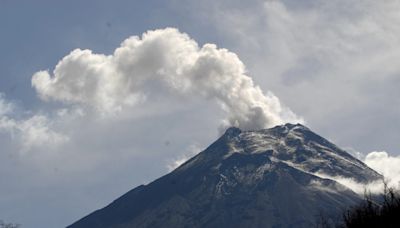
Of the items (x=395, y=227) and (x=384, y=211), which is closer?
(x=395, y=227)

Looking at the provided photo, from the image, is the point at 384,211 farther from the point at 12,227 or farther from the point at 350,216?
the point at 12,227

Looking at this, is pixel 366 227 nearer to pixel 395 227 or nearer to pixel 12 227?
pixel 395 227

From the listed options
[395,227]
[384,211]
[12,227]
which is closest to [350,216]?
[384,211]

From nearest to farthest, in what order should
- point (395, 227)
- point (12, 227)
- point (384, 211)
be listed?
1. point (395, 227)
2. point (384, 211)
3. point (12, 227)

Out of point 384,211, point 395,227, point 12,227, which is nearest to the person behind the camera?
point 395,227

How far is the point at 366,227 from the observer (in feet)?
182

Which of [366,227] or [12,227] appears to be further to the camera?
[12,227]

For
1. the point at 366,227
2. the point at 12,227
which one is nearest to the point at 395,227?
the point at 366,227

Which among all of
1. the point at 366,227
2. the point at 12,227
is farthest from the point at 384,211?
the point at 12,227

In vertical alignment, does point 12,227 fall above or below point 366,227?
above

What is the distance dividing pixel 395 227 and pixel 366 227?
2636mm

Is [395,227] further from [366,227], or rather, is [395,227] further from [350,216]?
[350,216]

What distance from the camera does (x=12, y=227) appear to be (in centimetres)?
18638

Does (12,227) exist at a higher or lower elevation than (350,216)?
higher
